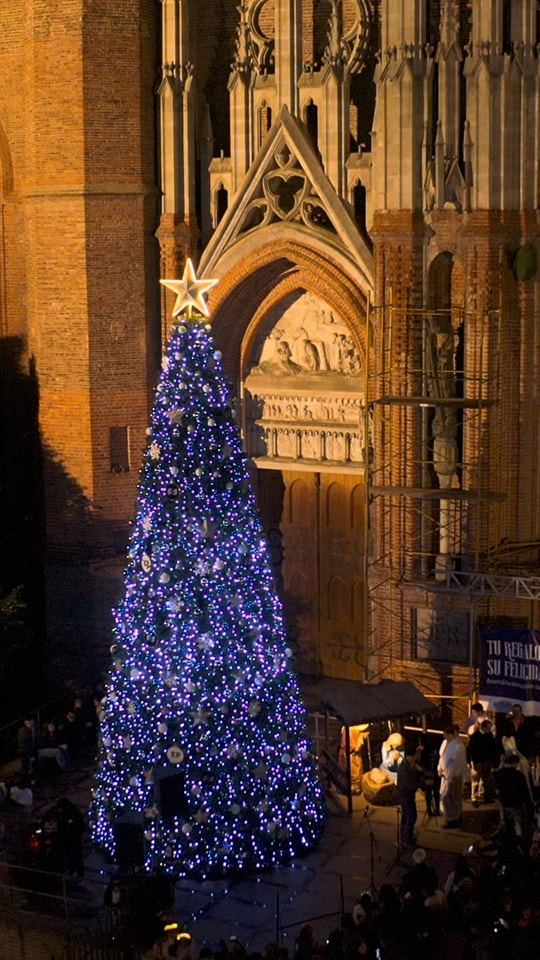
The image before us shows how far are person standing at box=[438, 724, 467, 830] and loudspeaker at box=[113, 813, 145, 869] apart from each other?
3.57 meters

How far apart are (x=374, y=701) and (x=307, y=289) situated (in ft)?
21.3

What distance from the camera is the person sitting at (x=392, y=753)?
1909cm

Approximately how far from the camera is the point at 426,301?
21.3 meters

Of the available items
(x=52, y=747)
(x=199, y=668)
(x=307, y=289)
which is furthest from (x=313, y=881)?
(x=307, y=289)

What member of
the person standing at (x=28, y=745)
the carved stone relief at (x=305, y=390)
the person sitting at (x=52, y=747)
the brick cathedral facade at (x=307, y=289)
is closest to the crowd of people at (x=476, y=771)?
the brick cathedral facade at (x=307, y=289)

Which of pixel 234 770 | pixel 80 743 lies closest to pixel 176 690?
pixel 234 770

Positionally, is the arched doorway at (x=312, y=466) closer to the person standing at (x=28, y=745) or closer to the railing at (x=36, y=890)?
the person standing at (x=28, y=745)

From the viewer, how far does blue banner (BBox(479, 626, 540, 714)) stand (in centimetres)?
1919

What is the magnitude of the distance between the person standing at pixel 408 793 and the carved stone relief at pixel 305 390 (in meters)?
5.94

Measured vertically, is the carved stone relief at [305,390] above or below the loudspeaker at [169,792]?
above

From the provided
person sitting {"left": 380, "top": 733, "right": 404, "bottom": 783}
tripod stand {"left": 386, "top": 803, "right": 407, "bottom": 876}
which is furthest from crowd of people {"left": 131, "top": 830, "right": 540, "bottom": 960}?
person sitting {"left": 380, "top": 733, "right": 404, "bottom": 783}

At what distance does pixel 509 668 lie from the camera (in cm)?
1942

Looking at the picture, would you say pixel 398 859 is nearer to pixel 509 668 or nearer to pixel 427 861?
A: pixel 427 861

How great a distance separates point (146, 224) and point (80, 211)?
1039 mm
